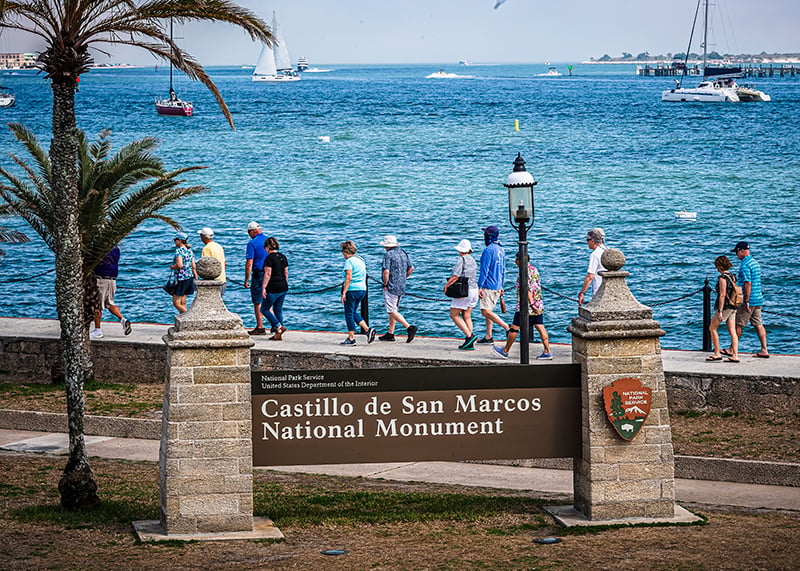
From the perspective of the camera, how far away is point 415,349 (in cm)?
1745

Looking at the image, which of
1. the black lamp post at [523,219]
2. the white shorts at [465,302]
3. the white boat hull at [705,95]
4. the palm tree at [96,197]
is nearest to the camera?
the black lamp post at [523,219]

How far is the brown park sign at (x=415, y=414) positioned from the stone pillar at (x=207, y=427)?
332mm

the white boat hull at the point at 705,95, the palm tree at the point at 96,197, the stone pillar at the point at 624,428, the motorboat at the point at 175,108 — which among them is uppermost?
the white boat hull at the point at 705,95

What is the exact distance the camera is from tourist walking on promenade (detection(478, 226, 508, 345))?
17.1m

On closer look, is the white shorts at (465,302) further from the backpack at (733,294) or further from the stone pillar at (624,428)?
the stone pillar at (624,428)

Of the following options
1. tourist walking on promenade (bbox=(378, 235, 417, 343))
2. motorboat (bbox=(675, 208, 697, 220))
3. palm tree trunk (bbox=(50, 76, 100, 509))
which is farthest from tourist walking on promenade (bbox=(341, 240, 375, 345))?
motorboat (bbox=(675, 208, 697, 220))

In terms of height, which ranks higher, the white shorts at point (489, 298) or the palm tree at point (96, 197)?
the palm tree at point (96, 197)

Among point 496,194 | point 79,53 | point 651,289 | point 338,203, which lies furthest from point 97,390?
point 496,194

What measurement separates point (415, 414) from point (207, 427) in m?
1.86

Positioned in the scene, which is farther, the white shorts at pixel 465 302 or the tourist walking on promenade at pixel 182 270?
the tourist walking on promenade at pixel 182 270

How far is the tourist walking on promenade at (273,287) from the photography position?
18328 millimetres

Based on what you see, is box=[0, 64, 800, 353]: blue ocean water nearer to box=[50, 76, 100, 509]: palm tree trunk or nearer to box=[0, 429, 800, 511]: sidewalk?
box=[0, 429, 800, 511]: sidewalk

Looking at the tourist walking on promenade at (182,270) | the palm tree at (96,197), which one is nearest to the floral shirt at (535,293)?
the palm tree at (96,197)

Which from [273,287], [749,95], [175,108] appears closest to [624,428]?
[273,287]
